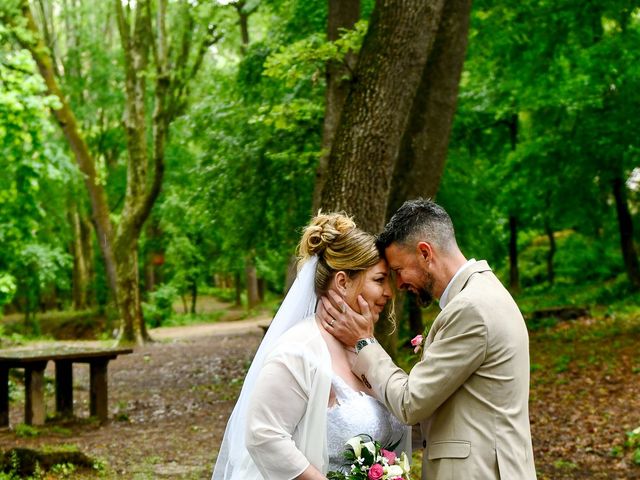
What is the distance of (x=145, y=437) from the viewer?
33.4ft


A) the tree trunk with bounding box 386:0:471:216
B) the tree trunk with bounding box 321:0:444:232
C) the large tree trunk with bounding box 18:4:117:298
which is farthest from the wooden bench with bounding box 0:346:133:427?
the large tree trunk with bounding box 18:4:117:298

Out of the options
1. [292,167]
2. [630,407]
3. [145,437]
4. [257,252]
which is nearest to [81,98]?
[257,252]

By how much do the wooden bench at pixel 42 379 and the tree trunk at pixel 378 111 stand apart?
17.4 ft

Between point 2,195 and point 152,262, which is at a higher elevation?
point 2,195

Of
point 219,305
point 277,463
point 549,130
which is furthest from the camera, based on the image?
point 219,305

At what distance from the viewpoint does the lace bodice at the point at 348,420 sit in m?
3.46

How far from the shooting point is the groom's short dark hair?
345 cm

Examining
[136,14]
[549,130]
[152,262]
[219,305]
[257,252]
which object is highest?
[136,14]

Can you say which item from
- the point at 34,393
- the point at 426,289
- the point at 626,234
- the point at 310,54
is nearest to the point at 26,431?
the point at 34,393

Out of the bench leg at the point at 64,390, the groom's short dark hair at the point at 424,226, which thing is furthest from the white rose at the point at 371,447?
the bench leg at the point at 64,390

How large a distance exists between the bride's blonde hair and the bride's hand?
89mm

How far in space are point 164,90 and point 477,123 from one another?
8.74m

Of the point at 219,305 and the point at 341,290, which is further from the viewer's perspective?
the point at 219,305

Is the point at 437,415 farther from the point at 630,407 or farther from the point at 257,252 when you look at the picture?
the point at 257,252
